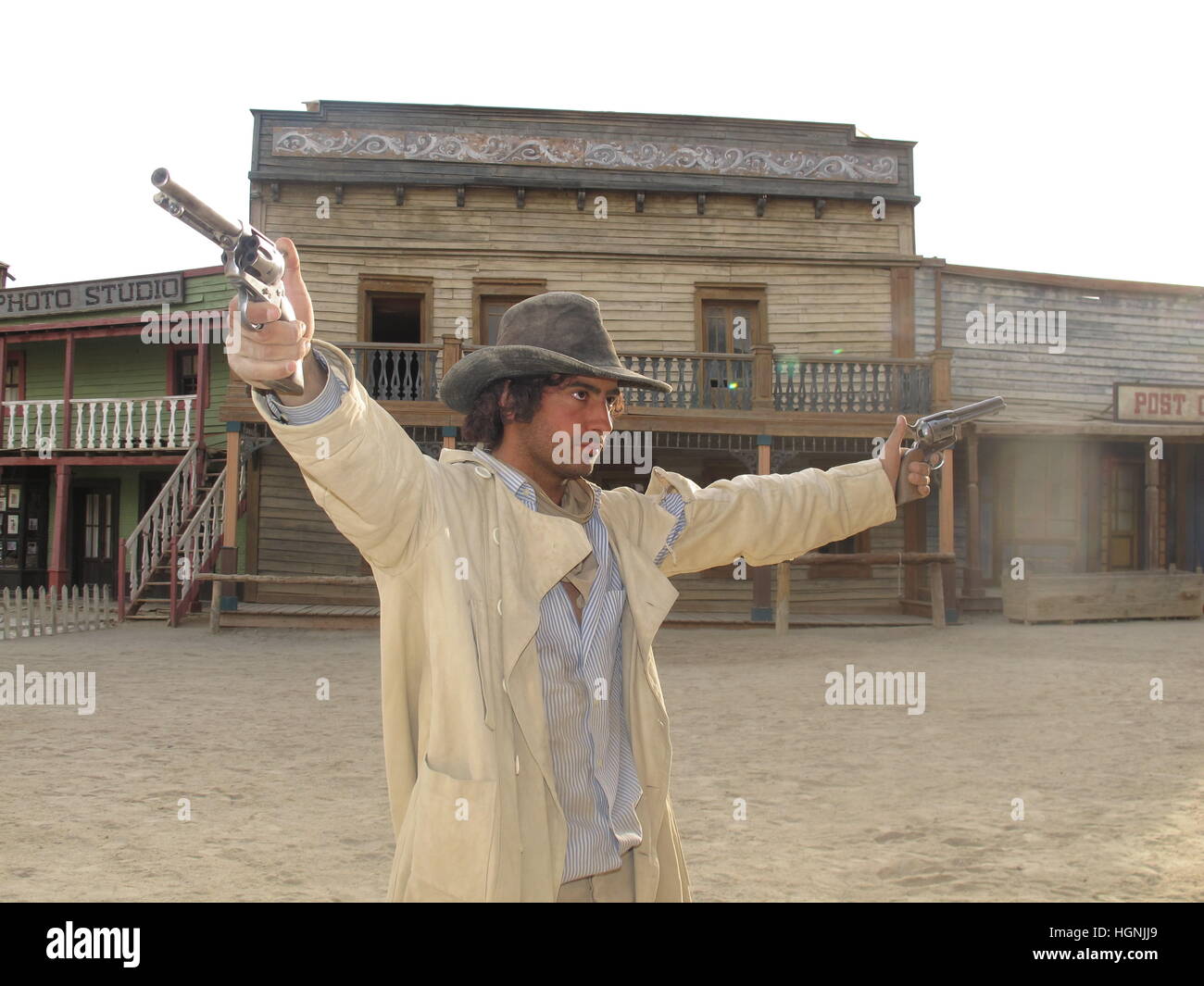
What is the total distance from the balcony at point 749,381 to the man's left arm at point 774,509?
35.0ft

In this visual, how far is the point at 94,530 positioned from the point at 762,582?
13.4 m

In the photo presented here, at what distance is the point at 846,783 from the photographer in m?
5.48

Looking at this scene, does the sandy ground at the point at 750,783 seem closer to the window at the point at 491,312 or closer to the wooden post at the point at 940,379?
the wooden post at the point at 940,379

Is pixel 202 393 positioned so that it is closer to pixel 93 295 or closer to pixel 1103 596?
pixel 93 295

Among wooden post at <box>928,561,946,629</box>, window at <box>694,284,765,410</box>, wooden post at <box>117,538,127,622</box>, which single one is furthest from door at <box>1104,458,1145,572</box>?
wooden post at <box>117,538,127,622</box>

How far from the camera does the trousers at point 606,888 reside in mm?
1893

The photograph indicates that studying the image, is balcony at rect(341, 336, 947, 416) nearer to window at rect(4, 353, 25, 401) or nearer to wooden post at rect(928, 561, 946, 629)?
A: wooden post at rect(928, 561, 946, 629)

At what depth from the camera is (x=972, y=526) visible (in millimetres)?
14469

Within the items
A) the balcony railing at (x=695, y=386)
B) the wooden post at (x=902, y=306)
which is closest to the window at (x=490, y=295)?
the balcony railing at (x=695, y=386)

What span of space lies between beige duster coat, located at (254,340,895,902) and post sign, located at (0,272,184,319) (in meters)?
17.4

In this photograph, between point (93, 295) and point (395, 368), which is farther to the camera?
point (93, 295)

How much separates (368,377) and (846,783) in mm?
9834

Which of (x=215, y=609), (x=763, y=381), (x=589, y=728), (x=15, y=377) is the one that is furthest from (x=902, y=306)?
(x=15, y=377)

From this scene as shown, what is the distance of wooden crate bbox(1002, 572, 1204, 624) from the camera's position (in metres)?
13.7
